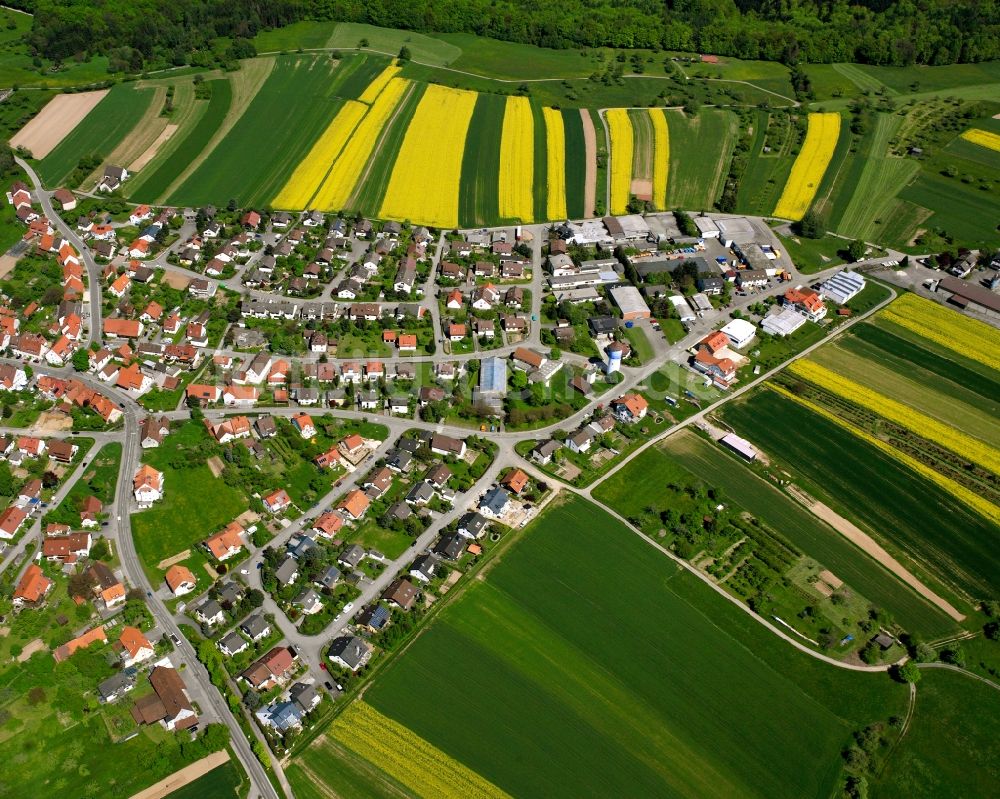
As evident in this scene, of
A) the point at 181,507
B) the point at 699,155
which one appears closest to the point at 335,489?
the point at 181,507

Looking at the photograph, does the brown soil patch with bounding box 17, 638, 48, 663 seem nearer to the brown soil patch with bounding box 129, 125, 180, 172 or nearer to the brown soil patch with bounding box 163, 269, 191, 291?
the brown soil patch with bounding box 163, 269, 191, 291

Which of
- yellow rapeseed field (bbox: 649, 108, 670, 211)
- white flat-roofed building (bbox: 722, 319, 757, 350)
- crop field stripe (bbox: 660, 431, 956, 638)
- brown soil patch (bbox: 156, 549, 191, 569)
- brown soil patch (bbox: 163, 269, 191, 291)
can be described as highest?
yellow rapeseed field (bbox: 649, 108, 670, 211)

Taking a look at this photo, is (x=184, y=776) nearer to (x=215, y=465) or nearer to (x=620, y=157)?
(x=215, y=465)

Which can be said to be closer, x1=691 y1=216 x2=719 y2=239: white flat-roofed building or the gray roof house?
the gray roof house

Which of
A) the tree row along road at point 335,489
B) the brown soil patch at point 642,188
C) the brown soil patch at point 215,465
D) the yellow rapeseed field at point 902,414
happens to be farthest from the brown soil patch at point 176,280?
the yellow rapeseed field at point 902,414

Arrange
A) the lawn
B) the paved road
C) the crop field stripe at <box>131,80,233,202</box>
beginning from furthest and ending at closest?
1. the crop field stripe at <box>131,80,233,202</box>
2. the paved road
3. the lawn

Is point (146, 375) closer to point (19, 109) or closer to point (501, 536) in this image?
point (501, 536)

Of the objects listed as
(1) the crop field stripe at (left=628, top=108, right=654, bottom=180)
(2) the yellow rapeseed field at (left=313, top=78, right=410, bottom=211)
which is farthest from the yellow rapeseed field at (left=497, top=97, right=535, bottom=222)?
(2) the yellow rapeseed field at (left=313, top=78, right=410, bottom=211)

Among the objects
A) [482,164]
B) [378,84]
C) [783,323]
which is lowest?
[783,323]
